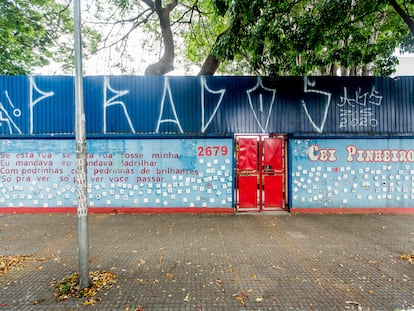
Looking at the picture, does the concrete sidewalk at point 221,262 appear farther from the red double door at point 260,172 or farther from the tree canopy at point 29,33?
the tree canopy at point 29,33

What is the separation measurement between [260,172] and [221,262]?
4.35 metres

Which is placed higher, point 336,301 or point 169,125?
point 169,125

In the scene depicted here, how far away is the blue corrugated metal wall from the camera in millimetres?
8188

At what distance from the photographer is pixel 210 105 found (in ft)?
27.3

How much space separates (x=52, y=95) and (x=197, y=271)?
7.35 metres

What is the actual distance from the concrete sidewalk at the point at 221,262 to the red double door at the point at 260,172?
941 millimetres

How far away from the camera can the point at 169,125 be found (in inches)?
325

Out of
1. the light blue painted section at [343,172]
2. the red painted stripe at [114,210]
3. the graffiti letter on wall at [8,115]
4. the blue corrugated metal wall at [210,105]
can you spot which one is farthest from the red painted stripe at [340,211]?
the graffiti letter on wall at [8,115]

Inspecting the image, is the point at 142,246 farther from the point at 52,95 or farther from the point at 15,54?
the point at 15,54

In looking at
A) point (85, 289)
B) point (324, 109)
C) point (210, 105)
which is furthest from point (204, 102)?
point (85, 289)

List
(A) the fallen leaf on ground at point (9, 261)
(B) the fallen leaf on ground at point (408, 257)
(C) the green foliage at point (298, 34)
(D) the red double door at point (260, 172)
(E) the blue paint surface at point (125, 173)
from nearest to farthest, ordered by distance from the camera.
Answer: (A) the fallen leaf on ground at point (9, 261) < (B) the fallen leaf on ground at point (408, 257) < (C) the green foliage at point (298, 34) < (E) the blue paint surface at point (125, 173) < (D) the red double door at point (260, 172)

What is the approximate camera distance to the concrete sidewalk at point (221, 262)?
11.7ft

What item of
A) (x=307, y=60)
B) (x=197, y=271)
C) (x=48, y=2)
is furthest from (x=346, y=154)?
(x=48, y=2)

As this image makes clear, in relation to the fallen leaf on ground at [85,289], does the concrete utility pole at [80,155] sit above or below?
above
